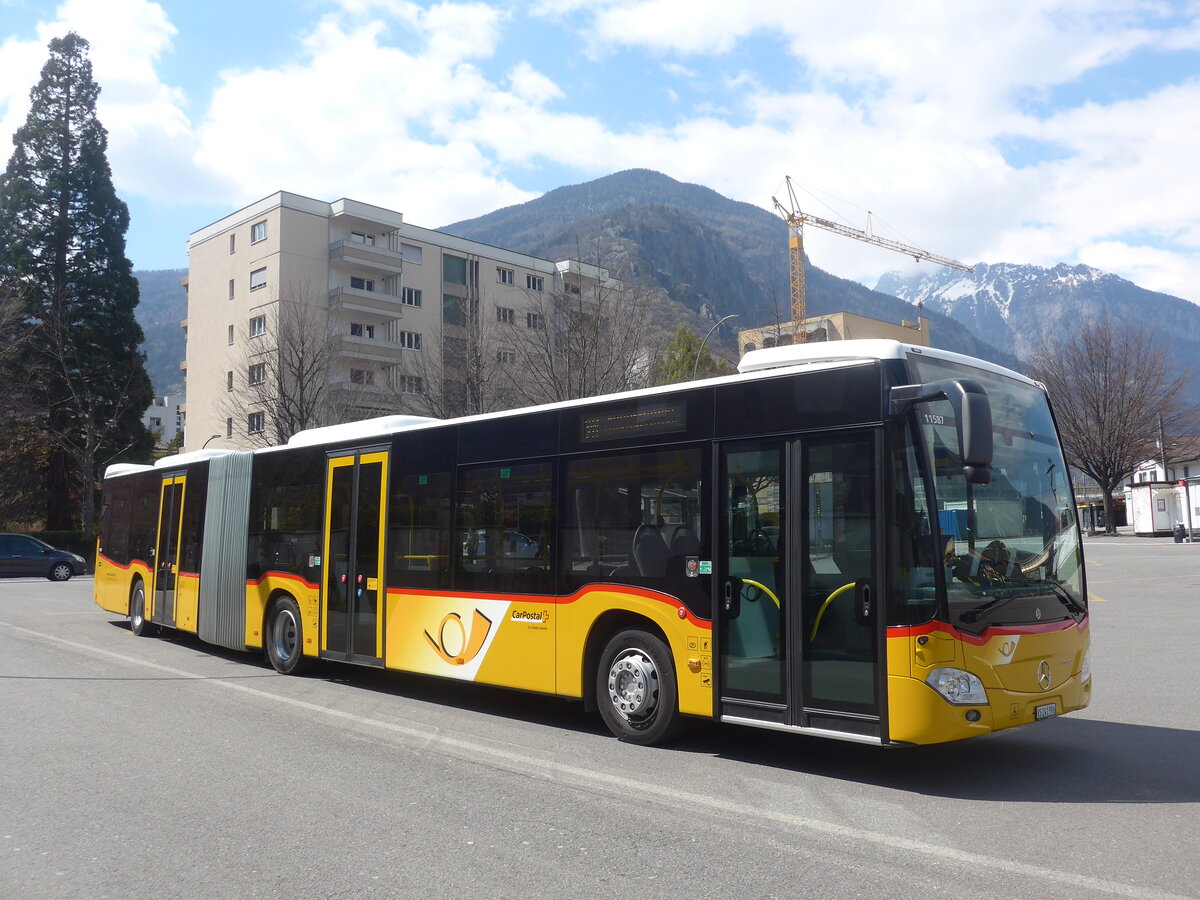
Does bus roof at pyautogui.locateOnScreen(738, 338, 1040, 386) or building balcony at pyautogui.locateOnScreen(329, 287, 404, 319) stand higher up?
building balcony at pyautogui.locateOnScreen(329, 287, 404, 319)

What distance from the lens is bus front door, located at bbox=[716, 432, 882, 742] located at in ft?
21.1

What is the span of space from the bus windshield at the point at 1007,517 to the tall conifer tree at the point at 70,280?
1839 inches

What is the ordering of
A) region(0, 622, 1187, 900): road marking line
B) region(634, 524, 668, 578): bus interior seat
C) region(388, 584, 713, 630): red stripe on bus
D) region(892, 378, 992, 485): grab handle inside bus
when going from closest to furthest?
1. region(0, 622, 1187, 900): road marking line
2. region(892, 378, 992, 485): grab handle inside bus
3. region(388, 584, 713, 630): red stripe on bus
4. region(634, 524, 668, 578): bus interior seat

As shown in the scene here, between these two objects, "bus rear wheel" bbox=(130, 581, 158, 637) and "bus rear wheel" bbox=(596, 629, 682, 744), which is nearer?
"bus rear wheel" bbox=(596, 629, 682, 744)

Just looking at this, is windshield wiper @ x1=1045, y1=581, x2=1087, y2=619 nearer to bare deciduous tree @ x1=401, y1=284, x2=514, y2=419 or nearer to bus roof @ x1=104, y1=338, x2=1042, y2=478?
bus roof @ x1=104, y1=338, x2=1042, y2=478

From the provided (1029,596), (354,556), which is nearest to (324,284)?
(354,556)

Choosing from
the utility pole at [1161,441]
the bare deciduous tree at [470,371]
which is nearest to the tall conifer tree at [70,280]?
the bare deciduous tree at [470,371]

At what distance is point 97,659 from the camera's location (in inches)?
523

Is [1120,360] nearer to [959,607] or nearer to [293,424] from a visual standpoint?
[293,424]

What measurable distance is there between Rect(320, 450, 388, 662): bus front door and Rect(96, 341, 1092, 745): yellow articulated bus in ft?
0.19

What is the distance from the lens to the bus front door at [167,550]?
50.4 feet

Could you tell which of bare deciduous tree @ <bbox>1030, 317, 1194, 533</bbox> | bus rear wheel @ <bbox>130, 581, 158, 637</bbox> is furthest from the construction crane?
bus rear wheel @ <bbox>130, 581, 158, 637</bbox>

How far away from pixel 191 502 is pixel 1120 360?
58.6 meters

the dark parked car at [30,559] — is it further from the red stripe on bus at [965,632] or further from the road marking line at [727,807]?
the red stripe on bus at [965,632]
